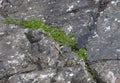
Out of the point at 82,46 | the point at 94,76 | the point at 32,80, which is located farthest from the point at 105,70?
the point at 32,80

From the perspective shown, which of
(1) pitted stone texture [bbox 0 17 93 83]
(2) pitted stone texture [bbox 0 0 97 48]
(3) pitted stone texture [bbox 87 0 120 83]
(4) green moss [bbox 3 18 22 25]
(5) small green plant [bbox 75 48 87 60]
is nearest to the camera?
(1) pitted stone texture [bbox 0 17 93 83]

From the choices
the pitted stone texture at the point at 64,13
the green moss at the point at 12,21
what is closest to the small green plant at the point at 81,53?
the pitted stone texture at the point at 64,13

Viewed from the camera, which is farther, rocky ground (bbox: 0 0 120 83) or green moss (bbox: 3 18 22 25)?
green moss (bbox: 3 18 22 25)

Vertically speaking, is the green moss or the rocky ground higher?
the green moss

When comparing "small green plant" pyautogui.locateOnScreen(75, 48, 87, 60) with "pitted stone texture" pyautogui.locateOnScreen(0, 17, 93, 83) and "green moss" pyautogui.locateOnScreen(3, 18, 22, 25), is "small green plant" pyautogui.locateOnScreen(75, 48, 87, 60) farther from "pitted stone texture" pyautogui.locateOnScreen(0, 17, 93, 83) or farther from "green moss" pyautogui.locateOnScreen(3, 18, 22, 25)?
"green moss" pyautogui.locateOnScreen(3, 18, 22, 25)

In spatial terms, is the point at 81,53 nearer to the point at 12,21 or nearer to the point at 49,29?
the point at 49,29

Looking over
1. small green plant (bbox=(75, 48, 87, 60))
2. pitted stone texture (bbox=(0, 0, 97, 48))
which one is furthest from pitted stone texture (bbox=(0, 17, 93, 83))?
pitted stone texture (bbox=(0, 0, 97, 48))

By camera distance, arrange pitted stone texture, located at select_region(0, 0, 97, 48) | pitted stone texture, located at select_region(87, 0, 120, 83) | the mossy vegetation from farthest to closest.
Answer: pitted stone texture, located at select_region(0, 0, 97, 48)
the mossy vegetation
pitted stone texture, located at select_region(87, 0, 120, 83)

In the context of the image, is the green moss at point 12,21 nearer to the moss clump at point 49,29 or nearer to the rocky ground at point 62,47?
the moss clump at point 49,29

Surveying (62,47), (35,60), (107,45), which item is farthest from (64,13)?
(35,60)
